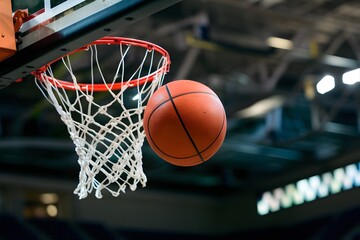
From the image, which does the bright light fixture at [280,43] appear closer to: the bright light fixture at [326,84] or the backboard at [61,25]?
the bright light fixture at [326,84]

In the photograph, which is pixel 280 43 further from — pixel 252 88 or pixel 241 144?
pixel 241 144

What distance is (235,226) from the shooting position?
13.2 metres

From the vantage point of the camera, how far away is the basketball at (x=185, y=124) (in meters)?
3.52

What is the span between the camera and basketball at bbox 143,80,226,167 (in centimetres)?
352

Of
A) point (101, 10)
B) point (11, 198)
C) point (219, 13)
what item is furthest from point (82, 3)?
point (11, 198)

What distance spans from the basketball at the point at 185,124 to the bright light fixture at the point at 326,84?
4.82 meters

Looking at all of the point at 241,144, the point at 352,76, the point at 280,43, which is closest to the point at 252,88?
the point at 280,43

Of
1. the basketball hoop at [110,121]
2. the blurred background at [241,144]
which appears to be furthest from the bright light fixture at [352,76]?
the basketball hoop at [110,121]

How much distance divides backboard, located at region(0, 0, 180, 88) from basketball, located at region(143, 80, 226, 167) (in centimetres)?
54

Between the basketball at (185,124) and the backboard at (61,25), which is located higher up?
the backboard at (61,25)

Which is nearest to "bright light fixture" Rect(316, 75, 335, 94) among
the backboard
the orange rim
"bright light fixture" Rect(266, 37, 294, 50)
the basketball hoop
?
"bright light fixture" Rect(266, 37, 294, 50)

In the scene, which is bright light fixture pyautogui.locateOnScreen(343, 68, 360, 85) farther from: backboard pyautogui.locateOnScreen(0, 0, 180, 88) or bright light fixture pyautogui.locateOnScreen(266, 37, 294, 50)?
backboard pyautogui.locateOnScreen(0, 0, 180, 88)

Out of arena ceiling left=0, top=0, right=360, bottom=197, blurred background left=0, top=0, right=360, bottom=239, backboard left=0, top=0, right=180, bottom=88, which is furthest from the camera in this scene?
blurred background left=0, top=0, right=360, bottom=239

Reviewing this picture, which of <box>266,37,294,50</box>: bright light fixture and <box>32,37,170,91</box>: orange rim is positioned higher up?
<box>266,37,294,50</box>: bright light fixture
